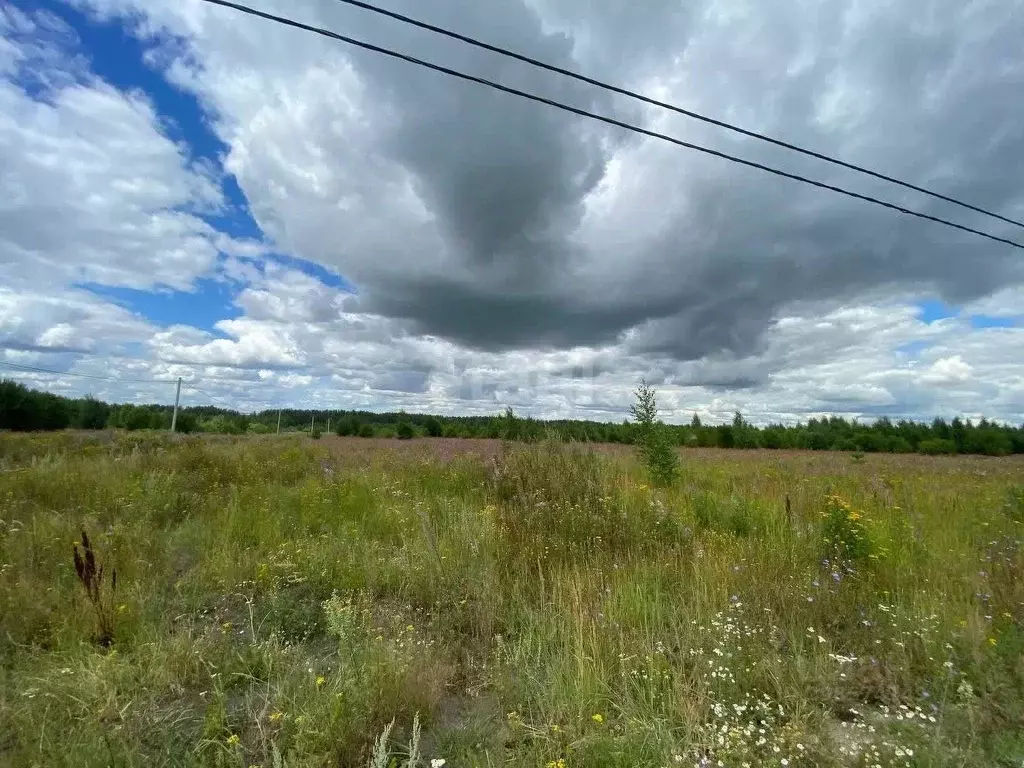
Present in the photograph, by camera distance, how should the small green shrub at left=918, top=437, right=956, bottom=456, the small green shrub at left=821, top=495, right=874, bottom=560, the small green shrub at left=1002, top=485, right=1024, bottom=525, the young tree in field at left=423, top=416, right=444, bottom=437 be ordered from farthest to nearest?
the young tree in field at left=423, top=416, right=444, bottom=437 < the small green shrub at left=918, top=437, right=956, bottom=456 < the small green shrub at left=1002, top=485, right=1024, bottom=525 < the small green shrub at left=821, top=495, right=874, bottom=560

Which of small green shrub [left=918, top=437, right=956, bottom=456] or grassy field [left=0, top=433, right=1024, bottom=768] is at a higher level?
small green shrub [left=918, top=437, right=956, bottom=456]

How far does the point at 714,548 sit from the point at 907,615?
1.81 meters

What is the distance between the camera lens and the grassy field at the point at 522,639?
2480 mm

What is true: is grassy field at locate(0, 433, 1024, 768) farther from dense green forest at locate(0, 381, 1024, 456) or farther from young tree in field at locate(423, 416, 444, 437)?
young tree in field at locate(423, 416, 444, 437)

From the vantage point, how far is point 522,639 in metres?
3.44

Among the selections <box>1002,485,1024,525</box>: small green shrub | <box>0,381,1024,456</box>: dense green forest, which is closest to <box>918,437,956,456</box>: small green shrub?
<box>0,381,1024,456</box>: dense green forest

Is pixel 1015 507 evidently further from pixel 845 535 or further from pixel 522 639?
pixel 522 639

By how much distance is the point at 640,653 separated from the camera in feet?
10.6

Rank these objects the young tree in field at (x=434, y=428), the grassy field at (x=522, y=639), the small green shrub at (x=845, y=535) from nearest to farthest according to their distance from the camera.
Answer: the grassy field at (x=522, y=639)
the small green shrub at (x=845, y=535)
the young tree in field at (x=434, y=428)

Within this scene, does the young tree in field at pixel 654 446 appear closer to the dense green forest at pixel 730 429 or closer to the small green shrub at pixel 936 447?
the dense green forest at pixel 730 429

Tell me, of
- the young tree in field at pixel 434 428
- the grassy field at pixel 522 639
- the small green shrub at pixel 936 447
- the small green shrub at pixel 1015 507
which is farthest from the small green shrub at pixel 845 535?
the young tree in field at pixel 434 428

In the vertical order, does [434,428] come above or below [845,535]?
above

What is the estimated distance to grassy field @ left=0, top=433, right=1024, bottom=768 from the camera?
2.48 meters

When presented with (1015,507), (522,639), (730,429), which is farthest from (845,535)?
(730,429)
